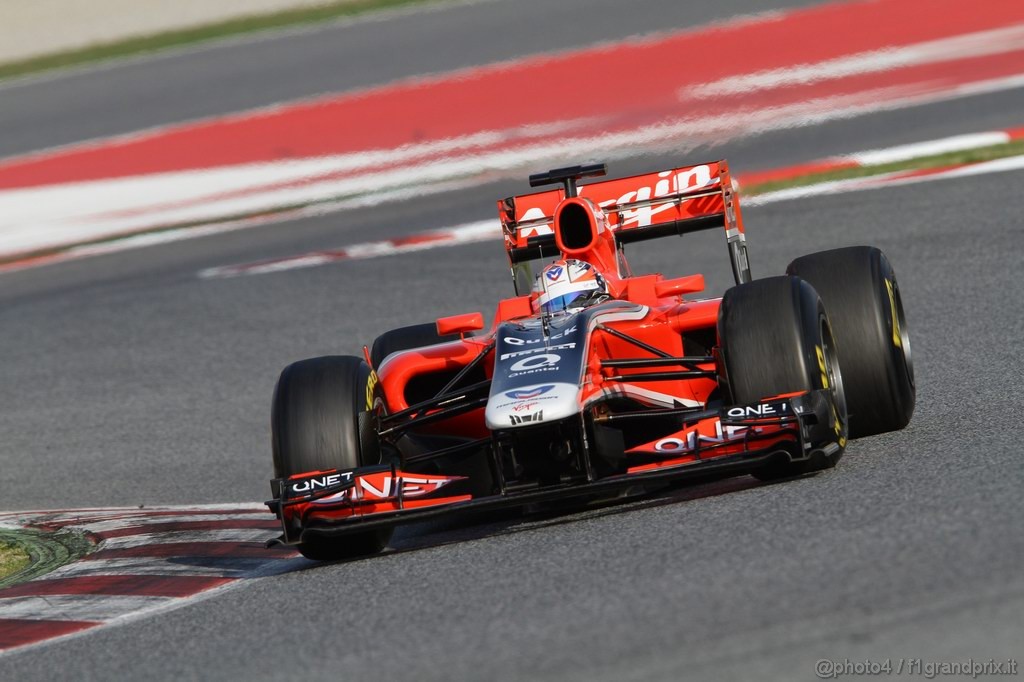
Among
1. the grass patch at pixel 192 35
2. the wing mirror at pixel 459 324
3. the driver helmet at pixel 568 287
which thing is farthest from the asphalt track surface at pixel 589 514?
the grass patch at pixel 192 35

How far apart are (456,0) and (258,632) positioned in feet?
66.1

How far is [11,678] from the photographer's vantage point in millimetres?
5117

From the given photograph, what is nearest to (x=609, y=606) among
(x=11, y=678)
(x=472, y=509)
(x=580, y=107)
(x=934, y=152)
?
(x=472, y=509)

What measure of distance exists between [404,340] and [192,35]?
1874 cm

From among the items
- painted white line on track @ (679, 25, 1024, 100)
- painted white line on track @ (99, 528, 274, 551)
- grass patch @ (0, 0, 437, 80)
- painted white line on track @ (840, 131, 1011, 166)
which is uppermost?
grass patch @ (0, 0, 437, 80)

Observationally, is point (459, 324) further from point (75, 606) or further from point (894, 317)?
point (75, 606)

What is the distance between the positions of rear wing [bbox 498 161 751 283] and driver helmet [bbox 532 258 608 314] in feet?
2.97

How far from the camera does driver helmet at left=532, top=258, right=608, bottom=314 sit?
7.14 meters

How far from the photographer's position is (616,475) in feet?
19.5

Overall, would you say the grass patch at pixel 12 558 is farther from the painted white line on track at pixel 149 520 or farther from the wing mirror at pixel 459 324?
the wing mirror at pixel 459 324

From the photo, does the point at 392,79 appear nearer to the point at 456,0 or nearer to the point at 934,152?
the point at 456,0
